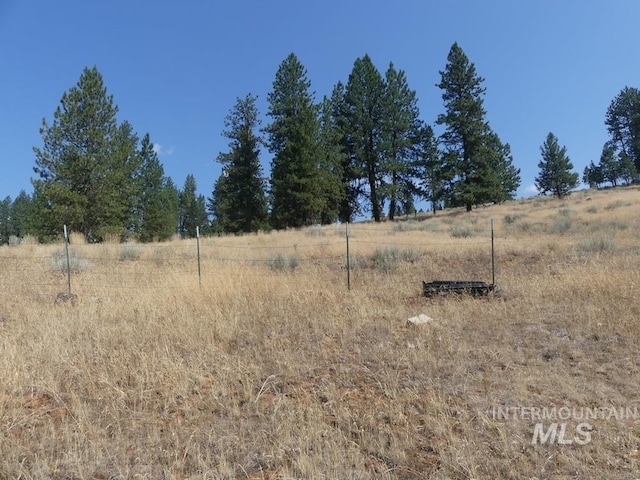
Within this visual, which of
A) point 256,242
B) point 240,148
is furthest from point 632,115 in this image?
point 256,242

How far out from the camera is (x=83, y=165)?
22.1m

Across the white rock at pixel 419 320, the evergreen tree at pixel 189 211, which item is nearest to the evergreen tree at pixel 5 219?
the evergreen tree at pixel 189 211

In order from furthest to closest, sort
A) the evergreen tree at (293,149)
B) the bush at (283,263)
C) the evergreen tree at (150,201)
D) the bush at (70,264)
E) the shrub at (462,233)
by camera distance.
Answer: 1. the evergreen tree at (150,201)
2. the evergreen tree at (293,149)
3. the shrub at (462,233)
4. the bush at (283,263)
5. the bush at (70,264)

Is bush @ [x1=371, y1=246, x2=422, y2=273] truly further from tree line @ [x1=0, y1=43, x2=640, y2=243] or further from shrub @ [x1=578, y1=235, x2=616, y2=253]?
tree line @ [x1=0, y1=43, x2=640, y2=243]

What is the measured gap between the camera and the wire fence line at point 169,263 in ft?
31.2

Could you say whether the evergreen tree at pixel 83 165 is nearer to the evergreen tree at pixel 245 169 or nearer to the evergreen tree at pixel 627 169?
the evergreen tree at pixel 245 169

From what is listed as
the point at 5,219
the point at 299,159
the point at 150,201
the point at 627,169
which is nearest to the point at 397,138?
the point at 299,159

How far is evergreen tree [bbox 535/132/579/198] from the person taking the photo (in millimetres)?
45375

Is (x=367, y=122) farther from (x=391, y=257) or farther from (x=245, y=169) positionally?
(x=391, y=257)

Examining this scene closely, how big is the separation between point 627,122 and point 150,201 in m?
69.3

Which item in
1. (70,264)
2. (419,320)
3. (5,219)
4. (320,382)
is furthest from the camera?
(5,219)

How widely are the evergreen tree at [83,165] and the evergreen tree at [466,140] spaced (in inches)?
995

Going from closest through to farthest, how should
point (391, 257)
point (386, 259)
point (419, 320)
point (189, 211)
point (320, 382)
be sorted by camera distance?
1. point (320, 382)
2. point (419, 320)
3. point (386, 259)
4. point (391, 257)
5. point (189, 211)

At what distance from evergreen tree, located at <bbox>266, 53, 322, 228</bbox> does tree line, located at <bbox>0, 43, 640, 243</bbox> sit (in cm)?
8
